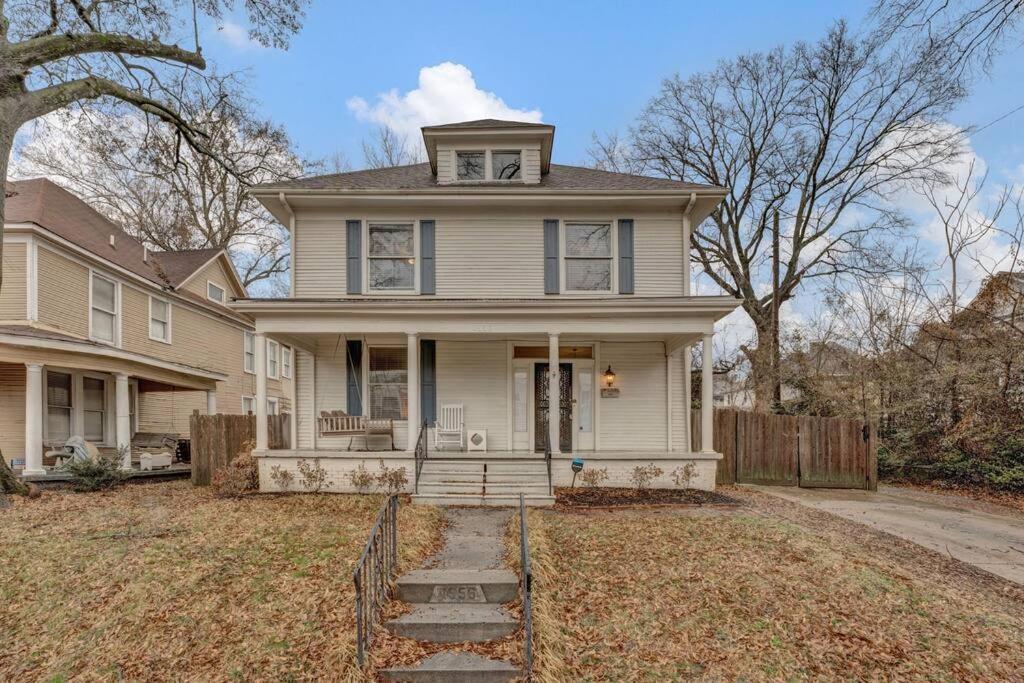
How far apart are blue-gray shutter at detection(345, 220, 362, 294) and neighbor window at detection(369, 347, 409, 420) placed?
1.36 m

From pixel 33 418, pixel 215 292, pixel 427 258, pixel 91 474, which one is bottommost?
pixel 91 474

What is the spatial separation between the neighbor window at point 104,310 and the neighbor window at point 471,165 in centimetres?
961

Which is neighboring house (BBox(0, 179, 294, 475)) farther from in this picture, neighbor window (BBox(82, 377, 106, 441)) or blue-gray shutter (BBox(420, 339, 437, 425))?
blue-gray shutter (BBox(420, 339, 437, 425))

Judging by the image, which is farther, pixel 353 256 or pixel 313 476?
pixel 353 256

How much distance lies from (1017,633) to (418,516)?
20.8 ft

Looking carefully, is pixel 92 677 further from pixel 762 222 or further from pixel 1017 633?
pixel 762 222

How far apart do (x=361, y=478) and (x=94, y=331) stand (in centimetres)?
891

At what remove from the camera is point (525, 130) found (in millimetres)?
11422

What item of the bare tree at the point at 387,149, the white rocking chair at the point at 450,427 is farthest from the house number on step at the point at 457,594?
the bare tree at the point at 387,149

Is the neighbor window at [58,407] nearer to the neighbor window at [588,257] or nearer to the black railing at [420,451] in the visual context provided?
Result: the black railing at [420,451]

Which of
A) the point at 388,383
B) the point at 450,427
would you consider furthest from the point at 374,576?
the point at 388,383

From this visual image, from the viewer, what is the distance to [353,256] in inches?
432

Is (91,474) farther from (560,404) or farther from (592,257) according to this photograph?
(592,257)

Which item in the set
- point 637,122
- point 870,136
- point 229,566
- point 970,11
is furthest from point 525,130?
point 870,136
